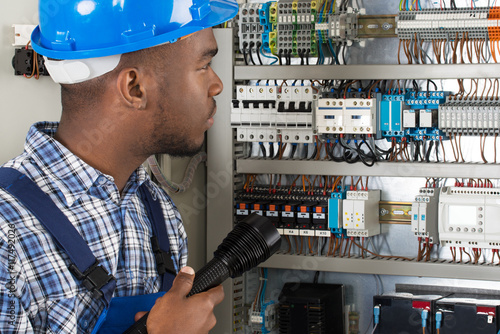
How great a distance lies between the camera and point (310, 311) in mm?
2838

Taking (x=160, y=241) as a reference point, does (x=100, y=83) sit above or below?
above

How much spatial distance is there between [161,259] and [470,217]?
1.89 meters

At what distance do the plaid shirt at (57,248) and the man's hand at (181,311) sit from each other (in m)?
0.14

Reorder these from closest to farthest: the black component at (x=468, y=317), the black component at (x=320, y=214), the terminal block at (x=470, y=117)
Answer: the black component at (x=468, y=317)
the terminal block at (x=470, y=117)
the black component at (x=320, y=214)

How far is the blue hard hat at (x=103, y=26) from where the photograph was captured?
1030 millimetres

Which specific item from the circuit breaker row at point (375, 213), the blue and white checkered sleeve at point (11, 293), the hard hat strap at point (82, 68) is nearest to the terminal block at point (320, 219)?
the circuit breaker row at point (375, 213)

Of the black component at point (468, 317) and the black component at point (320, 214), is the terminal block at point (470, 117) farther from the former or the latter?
the black component at point (468, 317)

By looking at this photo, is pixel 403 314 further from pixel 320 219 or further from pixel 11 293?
pixel 11 293

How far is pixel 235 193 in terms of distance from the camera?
3023 mm

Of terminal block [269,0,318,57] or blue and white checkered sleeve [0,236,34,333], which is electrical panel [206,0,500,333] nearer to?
terminal block [269,0,318,57]

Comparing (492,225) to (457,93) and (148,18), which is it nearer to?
(457,93)

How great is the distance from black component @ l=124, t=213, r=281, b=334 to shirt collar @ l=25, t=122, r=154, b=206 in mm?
254

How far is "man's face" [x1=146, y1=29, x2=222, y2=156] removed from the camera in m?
1.11

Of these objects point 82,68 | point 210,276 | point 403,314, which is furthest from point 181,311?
point 403,314
